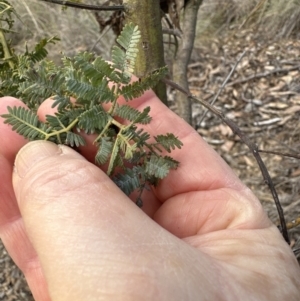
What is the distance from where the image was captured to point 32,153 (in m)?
0.82

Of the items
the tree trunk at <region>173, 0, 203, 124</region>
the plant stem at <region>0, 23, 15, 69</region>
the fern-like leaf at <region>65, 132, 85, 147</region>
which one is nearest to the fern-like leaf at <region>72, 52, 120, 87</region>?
the fern-like leaf at <region>65, 132, 85, 147</region>

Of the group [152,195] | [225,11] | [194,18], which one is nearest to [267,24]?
[225,11]

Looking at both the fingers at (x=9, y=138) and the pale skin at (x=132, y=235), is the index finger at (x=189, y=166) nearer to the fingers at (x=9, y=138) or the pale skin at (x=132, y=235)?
the pale skin at (x=132, y=235)

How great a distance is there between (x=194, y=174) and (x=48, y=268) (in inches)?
16.6

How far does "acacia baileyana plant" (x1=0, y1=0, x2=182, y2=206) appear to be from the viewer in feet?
2.75

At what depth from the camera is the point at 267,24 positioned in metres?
3.42

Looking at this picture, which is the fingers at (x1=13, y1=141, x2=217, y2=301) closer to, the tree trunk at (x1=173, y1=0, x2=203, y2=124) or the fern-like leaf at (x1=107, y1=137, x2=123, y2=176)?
the fern-like leaf at (x1=107, y1=137, x2=123, y2=176)

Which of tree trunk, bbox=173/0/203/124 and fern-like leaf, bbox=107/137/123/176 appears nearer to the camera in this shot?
fern-like leaf, bbox=107/137/123/176

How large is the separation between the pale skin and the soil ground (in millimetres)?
1151

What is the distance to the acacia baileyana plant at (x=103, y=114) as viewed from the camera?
838 mm

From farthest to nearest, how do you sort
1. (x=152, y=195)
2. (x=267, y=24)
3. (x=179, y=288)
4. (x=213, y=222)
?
(x=267, y=24) → (x=152, y=195) → (x=213, y=222) → (x=179, y=288)

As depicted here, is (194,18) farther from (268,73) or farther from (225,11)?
(225,11)

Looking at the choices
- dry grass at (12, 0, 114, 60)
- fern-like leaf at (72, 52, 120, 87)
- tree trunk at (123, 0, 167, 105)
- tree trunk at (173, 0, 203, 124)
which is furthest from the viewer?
dry grass at (12, 0, 114, 60)

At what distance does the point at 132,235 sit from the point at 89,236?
0.07m
